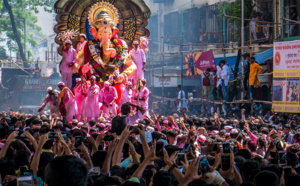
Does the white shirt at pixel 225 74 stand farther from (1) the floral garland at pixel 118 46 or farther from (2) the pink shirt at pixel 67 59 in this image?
(2) the pink shirt at pixel 67 59

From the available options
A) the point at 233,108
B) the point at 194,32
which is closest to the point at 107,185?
the point at 233,108

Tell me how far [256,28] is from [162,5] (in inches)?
705

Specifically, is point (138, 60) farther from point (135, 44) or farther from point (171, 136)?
point (171, 136)

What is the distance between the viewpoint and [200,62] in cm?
2252

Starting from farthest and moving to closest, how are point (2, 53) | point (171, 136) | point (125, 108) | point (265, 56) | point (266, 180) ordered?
point (2, 53)
point (265, 56)
point (125, 108)
point (171, 136)
point (266, 180)

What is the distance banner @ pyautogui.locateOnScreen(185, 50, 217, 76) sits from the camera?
2119cm

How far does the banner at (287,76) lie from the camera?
1300 cm

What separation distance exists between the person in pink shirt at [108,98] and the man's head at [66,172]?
12.2 metres

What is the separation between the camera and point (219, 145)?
5.70 meters

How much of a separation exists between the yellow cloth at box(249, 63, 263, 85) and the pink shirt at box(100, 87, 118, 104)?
4.68m

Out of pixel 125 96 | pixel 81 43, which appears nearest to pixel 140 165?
pixel 125 96

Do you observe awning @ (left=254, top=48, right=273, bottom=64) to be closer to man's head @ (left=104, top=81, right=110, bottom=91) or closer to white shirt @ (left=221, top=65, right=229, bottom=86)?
white shirt @ (left=221, top=65, right=229, bottom=86)

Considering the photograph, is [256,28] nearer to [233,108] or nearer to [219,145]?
[233,108]

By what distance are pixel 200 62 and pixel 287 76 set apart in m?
9.34
